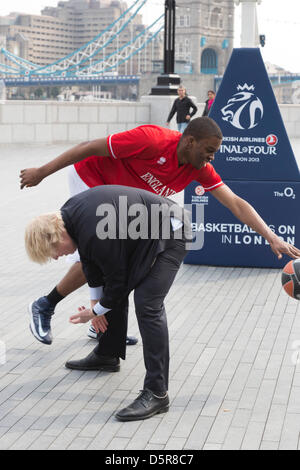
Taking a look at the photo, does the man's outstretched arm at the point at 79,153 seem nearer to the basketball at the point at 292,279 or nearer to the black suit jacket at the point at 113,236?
the black suit jacket at the point at 113,236

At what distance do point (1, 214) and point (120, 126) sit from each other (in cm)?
1125

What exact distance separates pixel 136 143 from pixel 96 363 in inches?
56.6

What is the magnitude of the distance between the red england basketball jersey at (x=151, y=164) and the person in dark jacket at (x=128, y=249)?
46 cm

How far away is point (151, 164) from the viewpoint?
14.4 feet

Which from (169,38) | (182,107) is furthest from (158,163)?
(169,38)

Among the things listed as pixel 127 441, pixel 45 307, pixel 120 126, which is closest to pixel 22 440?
pixel 127 441

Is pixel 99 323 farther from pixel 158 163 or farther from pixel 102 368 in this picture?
pixel 158 163

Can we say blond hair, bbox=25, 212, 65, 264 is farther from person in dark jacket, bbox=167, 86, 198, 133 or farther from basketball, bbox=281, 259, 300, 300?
person in dark jacket, bbox=167, 86, 198, 133

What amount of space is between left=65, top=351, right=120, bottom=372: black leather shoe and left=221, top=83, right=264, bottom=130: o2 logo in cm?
348

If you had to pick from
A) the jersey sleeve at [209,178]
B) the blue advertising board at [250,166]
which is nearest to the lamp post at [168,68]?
the blue advertising board at [250,166]

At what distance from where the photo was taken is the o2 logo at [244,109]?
7.30 meters

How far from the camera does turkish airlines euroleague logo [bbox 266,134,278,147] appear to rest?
7324mm

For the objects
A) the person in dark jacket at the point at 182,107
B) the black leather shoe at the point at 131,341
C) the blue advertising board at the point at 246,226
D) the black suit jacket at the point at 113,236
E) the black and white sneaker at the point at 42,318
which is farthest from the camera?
the person in dark jacket at the point at 182,107

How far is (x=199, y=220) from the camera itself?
7.57 metres
